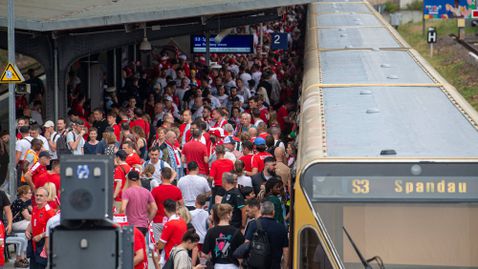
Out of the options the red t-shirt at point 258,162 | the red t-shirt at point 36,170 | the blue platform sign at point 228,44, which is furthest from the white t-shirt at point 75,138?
the blue platform sign at point 228,44

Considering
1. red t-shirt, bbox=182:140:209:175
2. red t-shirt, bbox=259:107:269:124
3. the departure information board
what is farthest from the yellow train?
red t-shirt, bbox=259:107:269:124

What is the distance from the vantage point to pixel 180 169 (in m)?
18.0

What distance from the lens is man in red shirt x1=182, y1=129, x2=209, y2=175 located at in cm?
1781

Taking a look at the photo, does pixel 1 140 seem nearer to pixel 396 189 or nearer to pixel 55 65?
pixel 55 65

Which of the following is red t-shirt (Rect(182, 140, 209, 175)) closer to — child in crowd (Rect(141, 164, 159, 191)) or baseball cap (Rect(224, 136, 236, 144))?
baseball cap (Rect(224, 136, 236, 144))

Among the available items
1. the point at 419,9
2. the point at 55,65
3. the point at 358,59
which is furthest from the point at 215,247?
the point at 419,9

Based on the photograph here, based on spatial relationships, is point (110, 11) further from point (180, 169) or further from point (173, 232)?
point (173, 232)

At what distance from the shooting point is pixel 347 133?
1045 centimetres

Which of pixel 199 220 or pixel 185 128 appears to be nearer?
pixel 199 220

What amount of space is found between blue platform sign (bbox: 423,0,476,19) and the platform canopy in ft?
118

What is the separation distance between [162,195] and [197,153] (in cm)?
319

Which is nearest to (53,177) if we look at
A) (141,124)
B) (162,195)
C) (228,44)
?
(162,195)

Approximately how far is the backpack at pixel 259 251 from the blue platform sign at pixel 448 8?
46777 millimetres

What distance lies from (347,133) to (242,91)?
55.5 feet
